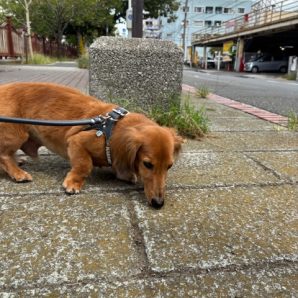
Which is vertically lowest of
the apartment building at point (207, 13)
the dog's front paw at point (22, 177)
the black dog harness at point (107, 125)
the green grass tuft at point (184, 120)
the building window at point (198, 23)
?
the dog's front paw at point (22, 177)

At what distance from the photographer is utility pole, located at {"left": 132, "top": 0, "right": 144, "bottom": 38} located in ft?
16.0

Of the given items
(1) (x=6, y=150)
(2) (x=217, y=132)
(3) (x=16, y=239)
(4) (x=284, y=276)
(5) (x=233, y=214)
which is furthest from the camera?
(2) (x=217, y=132)

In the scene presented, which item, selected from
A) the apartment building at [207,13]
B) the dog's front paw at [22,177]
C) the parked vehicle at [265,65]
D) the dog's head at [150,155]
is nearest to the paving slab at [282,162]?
the dog's head at [150,155]

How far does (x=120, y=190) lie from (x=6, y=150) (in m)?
0.82

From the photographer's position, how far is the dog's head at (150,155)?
1991mm

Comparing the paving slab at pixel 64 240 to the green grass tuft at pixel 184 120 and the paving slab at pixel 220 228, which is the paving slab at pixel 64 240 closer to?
the paving slab at pixel 220 228

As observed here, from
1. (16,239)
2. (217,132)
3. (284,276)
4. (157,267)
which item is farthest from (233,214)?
(217,132)

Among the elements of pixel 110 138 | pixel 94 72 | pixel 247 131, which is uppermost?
pixel 94 72

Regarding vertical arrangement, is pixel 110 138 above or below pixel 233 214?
above

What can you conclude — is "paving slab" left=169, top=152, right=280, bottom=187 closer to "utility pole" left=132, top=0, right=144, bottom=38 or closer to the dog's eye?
the dog's eye

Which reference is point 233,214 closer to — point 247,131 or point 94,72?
point 247,131

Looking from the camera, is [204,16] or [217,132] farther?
[204,16]

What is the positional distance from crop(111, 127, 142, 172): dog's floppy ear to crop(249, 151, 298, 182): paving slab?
1.22 m

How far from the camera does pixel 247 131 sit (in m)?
4.21
